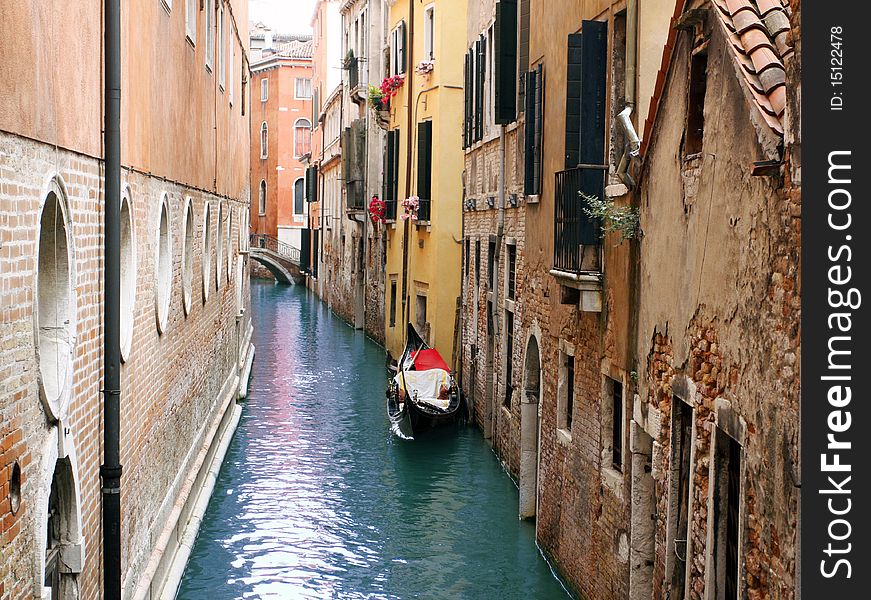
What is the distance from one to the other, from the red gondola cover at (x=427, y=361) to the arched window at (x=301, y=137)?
40200 millimetres

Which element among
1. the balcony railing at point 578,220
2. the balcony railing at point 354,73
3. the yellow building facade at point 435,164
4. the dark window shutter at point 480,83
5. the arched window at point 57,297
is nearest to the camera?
the arched window at point 57,297

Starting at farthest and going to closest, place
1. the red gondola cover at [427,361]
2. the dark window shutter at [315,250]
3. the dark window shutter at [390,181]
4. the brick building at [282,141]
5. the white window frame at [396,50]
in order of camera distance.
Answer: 1. the brick building at [282,141]
2. the dark window shutter at [315,250]
3. the dark window shutter at [390,181]
4. the white window frame at [396,50]
5. the red gondola cover at [427,361]

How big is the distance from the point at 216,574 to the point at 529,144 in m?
5.18

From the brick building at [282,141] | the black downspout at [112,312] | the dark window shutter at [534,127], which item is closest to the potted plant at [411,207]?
the dark window shutter at [534,127]

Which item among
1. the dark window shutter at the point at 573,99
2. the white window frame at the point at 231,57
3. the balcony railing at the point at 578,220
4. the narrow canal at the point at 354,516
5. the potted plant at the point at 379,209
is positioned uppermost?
the white window frame at the point at 231,57

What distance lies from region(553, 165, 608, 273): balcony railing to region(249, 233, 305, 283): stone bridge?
4518 cm

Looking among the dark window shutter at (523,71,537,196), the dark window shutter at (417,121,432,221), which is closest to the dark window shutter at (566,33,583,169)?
the dark window shutter at (523,71,537,196)

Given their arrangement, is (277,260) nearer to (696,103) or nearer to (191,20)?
(191,20)

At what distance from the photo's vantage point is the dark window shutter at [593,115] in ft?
29.6

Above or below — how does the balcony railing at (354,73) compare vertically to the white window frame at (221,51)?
above

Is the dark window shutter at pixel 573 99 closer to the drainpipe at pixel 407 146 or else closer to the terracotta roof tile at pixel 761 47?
the terracotta roof tile at pixel 761 47

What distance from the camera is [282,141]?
57406 mm
